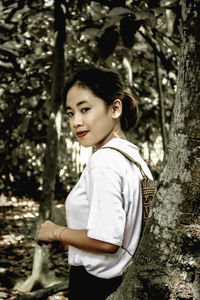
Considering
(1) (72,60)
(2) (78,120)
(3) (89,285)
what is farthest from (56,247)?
(1) (72,60)

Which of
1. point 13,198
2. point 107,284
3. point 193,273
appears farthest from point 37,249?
point 13,198

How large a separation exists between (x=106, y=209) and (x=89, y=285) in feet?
1.31

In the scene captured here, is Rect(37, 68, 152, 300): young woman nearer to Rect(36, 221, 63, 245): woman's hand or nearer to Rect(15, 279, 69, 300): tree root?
Rect(36, 221, 63, 245): woman's hand

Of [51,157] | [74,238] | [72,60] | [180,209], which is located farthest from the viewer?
[72,60]

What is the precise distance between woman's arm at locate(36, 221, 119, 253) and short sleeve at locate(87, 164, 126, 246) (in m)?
0.04

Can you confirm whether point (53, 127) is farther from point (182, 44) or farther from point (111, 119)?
point (182, 44)

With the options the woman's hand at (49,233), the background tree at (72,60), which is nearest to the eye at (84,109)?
the background tree at (72,60)

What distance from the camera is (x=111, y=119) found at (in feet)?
4.94

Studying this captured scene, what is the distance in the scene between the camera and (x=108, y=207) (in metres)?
1.12

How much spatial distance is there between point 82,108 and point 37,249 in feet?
7.85

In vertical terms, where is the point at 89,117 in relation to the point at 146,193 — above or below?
above

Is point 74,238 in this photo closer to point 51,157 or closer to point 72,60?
point 51,157

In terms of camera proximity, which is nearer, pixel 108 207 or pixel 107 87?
pixel 108 207

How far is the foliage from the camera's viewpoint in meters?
1.74
